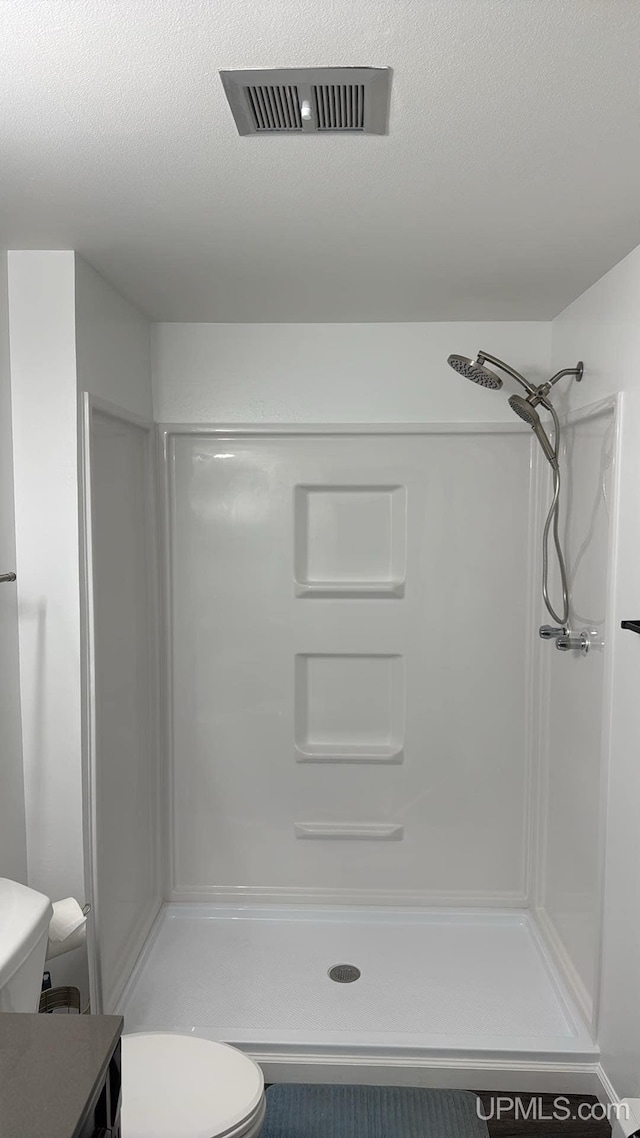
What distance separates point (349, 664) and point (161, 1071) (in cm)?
160

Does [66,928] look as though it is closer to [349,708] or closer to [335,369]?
[349,708]

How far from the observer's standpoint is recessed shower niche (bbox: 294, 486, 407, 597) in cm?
314

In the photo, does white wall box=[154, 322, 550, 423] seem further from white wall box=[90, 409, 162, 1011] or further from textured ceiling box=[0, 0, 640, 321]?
textured ceiling box=[0, 0, 640, 321]

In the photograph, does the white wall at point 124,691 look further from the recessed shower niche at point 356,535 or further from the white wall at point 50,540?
the recessed shower niche at point 356,535

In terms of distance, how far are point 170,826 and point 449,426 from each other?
1760 mm

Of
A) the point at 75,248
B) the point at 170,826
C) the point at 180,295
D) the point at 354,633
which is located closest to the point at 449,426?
the point at 354,633

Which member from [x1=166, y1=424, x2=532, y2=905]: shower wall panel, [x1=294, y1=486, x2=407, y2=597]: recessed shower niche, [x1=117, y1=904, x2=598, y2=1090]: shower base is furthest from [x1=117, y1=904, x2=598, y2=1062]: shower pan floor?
[x1=294, y1=486, x2=407, y2=597]: recessed shower niche

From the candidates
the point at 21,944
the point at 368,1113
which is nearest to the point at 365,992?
the point at 368,1113

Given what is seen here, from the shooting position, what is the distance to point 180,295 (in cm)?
267

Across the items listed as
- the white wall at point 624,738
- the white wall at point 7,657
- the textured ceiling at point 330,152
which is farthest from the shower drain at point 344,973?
the textured ceiling at point 330,152

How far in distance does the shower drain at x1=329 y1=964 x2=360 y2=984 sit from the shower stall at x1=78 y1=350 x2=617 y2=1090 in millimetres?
39

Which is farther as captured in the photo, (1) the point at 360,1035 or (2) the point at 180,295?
(2) the point at 180,295

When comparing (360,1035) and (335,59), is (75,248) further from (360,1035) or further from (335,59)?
(360,1035)

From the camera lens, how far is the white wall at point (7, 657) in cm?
217
